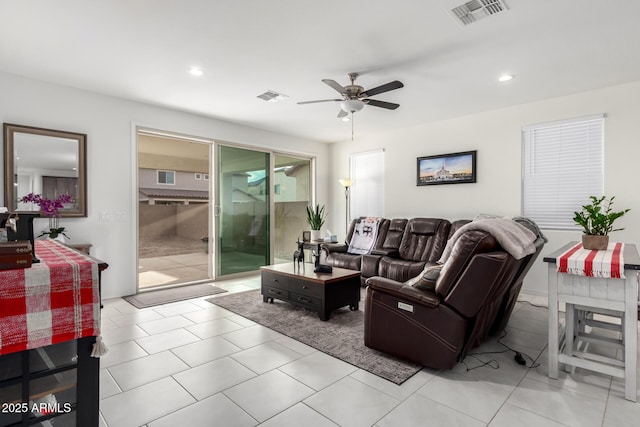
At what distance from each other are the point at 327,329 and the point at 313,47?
262 cm

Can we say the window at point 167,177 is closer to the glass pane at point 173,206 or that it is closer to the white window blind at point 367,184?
the glass pane at point 173,206

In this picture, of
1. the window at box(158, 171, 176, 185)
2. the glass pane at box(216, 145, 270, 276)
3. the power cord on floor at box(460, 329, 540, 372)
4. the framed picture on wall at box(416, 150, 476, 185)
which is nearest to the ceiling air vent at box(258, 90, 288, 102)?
the glass pane at box(216, 145, 270, 276)

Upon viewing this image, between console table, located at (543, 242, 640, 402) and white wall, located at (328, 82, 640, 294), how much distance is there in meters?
1.98

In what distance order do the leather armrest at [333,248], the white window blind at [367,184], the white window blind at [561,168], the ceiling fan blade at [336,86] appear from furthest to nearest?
the white window blind at [367,184], the leather armrest at [333,248], the white window blind at [561,168], the ceiling fan blade at [336,86]

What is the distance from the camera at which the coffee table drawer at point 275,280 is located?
3.80 m

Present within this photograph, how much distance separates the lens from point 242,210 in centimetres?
577

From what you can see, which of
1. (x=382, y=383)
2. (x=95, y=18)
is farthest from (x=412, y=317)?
(x=95, y=18)

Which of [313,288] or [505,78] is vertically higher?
[505,78]

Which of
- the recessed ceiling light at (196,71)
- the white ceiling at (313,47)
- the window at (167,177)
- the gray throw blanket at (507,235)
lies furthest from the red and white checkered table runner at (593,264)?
the window at (167,177)

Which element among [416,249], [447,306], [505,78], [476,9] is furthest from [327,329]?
[505,78]

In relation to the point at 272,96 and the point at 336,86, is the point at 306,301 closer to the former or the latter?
the point at 336,86

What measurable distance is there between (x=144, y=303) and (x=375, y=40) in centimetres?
386

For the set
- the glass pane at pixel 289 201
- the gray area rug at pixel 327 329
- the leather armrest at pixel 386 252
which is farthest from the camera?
the glass pane at pixel 289 201

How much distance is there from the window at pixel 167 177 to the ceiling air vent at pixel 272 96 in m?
6.00
